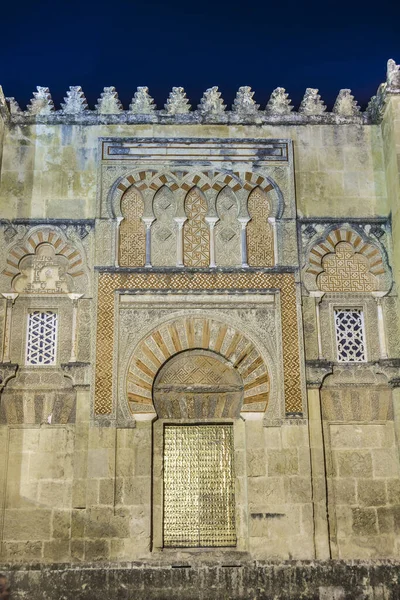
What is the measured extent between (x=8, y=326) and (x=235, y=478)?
3.27 m

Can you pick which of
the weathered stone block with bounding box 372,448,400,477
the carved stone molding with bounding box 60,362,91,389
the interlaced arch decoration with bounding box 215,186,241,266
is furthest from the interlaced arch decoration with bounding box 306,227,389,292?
the carved stone molding with bounding box 60,362,91,389

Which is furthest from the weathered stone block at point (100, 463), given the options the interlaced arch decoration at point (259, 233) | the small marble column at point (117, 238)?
the interlaced arch decoration at point (259, 233)

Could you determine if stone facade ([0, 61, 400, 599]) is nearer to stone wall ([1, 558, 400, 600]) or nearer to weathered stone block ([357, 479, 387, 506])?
weathered stone block ([357, 479, 387, 506])

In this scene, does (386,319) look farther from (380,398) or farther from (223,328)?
(223,328)

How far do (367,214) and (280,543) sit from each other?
4.23 m

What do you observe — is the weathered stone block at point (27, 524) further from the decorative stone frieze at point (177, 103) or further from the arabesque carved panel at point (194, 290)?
the decorative stone frieze at point (177, 103)

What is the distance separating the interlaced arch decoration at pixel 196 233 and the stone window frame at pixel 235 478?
6.46 ft

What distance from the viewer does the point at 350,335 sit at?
8.63 meters

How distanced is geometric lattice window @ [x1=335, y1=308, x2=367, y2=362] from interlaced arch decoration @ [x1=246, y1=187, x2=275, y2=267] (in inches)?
44.2

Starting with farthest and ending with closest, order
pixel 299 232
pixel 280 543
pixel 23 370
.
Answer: pixel 299 232
pixel 23 370
pixel 280 543

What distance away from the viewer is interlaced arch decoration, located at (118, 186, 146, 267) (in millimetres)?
8703

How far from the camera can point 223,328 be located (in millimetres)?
8445

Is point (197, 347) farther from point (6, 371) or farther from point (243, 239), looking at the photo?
point (6, 371)

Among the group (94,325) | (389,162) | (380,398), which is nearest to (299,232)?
(389,162)
